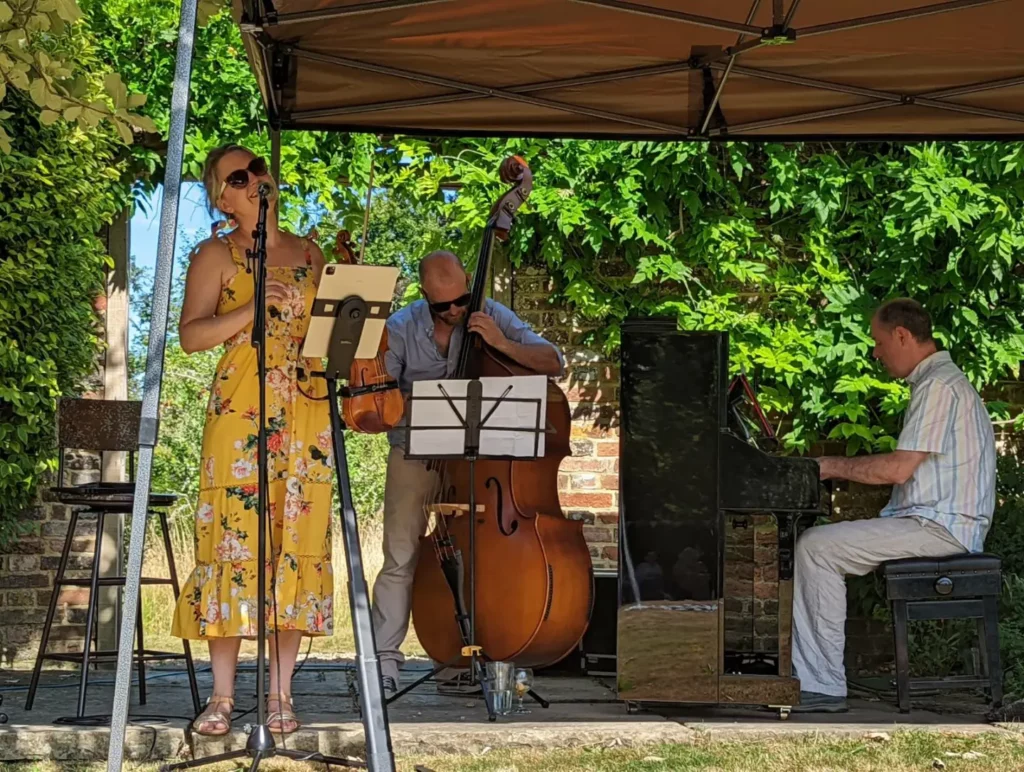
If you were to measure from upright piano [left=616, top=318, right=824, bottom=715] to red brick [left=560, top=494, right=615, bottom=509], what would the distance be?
1.89m

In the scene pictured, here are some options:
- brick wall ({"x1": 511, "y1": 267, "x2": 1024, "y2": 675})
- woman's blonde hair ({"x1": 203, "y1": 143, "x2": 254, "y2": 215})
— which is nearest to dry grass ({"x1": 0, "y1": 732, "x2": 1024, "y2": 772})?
woman's blonde hair ({"x1": 203, "y1": 143, "x2": 254, "y2": 215})

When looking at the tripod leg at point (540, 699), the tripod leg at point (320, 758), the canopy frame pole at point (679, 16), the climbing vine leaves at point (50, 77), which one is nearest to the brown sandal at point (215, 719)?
the tripod leg at point (320, 758)

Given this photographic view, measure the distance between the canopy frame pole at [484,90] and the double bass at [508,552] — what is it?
0.78 ft

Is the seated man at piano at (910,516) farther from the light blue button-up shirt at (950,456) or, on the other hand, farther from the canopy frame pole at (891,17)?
the canopy frame pole at (891,17)

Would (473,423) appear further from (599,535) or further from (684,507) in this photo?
(599,535)

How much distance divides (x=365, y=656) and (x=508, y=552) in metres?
1.34

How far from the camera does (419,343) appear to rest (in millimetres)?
4977

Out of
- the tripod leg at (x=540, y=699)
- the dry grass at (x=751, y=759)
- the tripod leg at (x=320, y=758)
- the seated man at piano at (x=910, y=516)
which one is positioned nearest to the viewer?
the tripod leg at (x=320, y=758)

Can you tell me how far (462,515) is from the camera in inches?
179

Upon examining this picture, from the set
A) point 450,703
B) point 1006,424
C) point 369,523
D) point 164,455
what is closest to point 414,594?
point 450,703

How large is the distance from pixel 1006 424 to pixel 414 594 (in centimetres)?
319

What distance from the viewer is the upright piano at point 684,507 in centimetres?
434

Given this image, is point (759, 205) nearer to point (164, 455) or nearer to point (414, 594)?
point (414, 594)

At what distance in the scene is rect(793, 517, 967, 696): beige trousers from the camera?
4.70 m
